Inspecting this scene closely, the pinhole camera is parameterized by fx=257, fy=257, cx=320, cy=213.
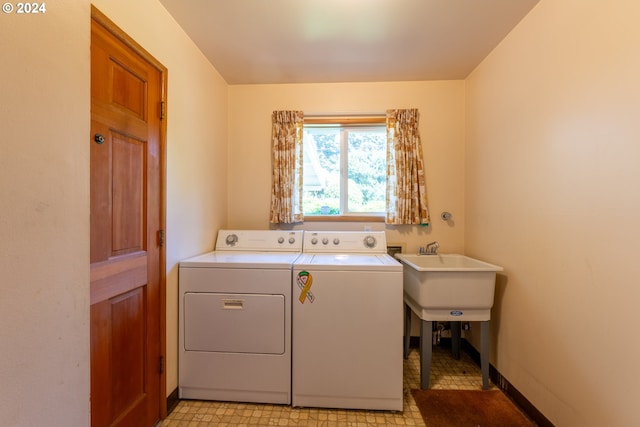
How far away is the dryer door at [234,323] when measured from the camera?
1.57 m

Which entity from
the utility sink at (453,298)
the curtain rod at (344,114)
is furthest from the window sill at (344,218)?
the curtain rod at (344,114)

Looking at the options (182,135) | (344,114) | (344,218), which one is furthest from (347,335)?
(344,114)

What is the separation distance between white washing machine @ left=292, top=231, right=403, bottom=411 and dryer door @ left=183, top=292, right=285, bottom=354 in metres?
Answer: 0.12

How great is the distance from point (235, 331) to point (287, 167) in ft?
4.57

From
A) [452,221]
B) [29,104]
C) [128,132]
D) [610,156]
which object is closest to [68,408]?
[29,104]

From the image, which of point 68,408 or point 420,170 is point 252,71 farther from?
point 68,408

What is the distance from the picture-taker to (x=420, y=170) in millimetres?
2266

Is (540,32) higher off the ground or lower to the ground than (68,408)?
higher

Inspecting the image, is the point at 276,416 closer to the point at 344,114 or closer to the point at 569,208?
the point at 569,208

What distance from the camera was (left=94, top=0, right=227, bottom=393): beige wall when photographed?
1370mm

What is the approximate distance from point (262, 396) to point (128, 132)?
1677mm

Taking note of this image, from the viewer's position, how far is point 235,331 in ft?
5.22

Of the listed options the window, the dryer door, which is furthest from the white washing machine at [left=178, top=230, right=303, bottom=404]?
the window

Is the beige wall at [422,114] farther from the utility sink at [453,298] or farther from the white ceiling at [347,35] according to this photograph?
the utility sink at [453,298]
